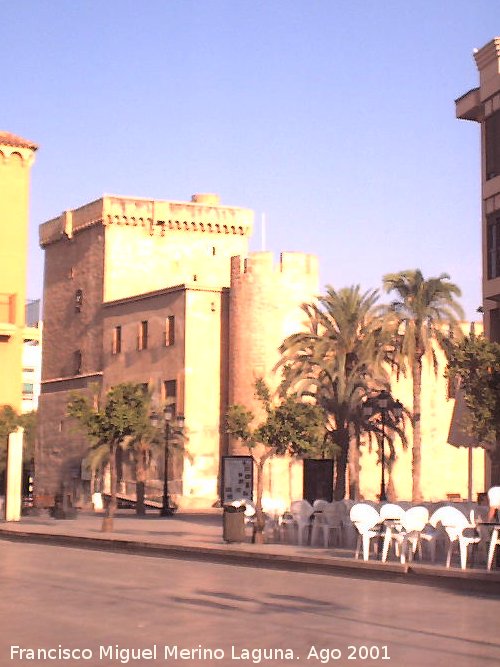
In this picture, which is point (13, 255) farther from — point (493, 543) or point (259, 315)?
point (493, 543)

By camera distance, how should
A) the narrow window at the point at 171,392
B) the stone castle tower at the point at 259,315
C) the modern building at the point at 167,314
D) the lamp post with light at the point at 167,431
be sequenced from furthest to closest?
1. the narrow window at the point at 171,392
2. the modern building at the point at 167,314
3. the stone castle tower at the point at 259,315
4. the lamp post with light at the point at 167,431

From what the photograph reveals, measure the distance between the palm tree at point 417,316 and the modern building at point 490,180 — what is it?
10733 mm

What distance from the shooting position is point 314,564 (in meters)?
22.6

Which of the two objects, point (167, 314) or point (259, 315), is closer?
point (259, 315)

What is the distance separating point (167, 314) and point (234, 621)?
55684mm

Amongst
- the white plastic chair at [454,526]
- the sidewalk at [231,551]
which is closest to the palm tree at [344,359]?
the sidewalk at [231,551]

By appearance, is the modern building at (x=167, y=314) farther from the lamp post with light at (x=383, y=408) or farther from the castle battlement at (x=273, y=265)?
the lamp post with light at (x=383, y=408)

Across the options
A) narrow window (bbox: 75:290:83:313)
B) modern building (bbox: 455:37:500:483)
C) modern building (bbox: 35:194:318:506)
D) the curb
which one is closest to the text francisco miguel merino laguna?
the curb

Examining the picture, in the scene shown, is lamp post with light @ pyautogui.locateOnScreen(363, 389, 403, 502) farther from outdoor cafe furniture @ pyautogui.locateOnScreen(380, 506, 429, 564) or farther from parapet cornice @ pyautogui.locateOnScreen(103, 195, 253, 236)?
parapet cornice @ pyautogui.locateOnScreen(103, 195, 253, 236)

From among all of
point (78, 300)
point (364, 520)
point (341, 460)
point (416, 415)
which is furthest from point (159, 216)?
point (364, 520)

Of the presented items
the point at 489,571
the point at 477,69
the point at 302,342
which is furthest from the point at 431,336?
the point at 489,571

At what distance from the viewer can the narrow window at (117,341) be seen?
Result: 73125mm

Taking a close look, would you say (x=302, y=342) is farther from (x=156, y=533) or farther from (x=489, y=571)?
(x=489, y=571)

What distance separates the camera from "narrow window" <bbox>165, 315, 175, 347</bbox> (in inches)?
2680
